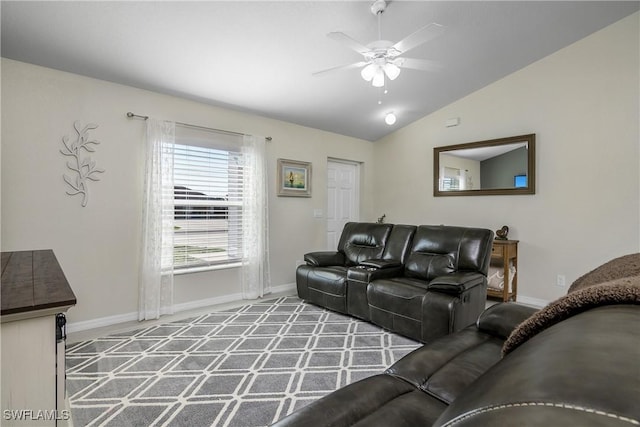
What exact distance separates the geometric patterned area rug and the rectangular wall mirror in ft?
8.44

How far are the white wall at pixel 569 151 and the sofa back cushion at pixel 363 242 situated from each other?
1484 millimetres

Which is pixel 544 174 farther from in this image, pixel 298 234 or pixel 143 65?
pixel 143 65

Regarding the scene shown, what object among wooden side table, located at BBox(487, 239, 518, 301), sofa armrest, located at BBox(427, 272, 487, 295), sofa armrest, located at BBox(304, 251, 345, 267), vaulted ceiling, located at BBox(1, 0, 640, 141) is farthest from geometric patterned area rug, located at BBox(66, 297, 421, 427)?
vaulted ceiling, located at BBox(1, 0, 640, 141)

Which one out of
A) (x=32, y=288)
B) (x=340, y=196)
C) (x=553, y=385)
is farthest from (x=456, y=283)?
(x=340, y=196)

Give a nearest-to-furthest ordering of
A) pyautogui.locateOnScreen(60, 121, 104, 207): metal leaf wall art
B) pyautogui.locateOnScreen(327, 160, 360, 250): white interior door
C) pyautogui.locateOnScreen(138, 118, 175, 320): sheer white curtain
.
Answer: pyautogui.locateOnScreen(60, 121, 104, 207): metal leaf wall art
pyautogui.locateOnScreen(138, 118, 175, 320): sheer white curtain
pyautogui.locateOnScreen(327, 160, 360, 250): white interior door

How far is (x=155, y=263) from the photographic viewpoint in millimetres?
3223

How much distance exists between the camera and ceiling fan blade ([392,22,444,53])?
1.94m

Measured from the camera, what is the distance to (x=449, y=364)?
132 centimetres

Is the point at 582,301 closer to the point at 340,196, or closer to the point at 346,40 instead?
the point at 346,40

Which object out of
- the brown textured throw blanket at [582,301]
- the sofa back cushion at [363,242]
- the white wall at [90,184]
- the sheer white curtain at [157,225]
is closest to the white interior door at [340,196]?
the sofa back cushion at [363,242]

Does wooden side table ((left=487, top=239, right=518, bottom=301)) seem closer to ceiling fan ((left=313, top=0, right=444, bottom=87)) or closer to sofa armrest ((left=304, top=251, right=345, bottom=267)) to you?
sofa armrest ((left=304, top=251, right=345, bottom=267))

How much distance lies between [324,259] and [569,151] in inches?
124

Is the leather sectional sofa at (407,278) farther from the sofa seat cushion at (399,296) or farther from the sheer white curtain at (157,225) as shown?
the sheer white curtain at (157,225)

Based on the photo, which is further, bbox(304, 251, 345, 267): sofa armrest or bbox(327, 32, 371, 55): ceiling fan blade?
bbox(304, 251, 345, 267): sofa armrest
